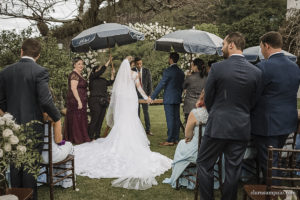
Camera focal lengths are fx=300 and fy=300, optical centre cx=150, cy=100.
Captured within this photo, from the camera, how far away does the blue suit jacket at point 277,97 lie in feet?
10.8

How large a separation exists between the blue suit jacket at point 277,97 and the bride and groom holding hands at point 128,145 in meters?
1.96

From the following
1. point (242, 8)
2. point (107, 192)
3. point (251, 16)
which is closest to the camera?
point (107, 192)

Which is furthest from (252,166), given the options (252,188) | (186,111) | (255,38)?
(255,38)

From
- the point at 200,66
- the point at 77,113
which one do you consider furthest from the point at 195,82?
the point at 77,113

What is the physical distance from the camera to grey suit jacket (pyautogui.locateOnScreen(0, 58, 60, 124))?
3.23m

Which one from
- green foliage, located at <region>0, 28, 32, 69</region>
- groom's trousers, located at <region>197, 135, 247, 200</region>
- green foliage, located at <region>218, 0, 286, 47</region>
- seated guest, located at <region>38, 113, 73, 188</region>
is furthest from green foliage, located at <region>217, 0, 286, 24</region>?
groom's trousers, located at <region>197, 135, 247, 200</region>

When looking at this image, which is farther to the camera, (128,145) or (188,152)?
(128,145)

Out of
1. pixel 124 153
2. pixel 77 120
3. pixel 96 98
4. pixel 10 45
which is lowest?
pixel 124 153

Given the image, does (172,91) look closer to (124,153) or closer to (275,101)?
(124,153)

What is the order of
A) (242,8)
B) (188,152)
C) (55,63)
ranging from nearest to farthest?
1. (188,152)
2. (55,63)
3. (242,8)

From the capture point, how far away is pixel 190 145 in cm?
409

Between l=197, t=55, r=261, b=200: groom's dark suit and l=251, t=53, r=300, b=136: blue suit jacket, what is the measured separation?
0.32 m

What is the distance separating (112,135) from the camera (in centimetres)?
605

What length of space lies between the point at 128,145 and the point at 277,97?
3.23 m
